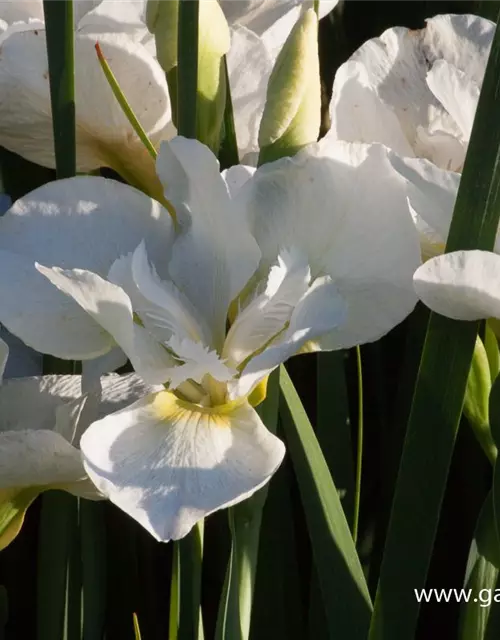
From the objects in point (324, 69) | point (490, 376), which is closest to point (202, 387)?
point (490, 376)

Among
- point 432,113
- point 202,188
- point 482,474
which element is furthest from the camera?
point 482,474

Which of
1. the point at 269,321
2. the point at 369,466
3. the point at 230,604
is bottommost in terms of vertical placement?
the point at 369,466

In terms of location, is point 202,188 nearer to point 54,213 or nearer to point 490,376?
point 54,213

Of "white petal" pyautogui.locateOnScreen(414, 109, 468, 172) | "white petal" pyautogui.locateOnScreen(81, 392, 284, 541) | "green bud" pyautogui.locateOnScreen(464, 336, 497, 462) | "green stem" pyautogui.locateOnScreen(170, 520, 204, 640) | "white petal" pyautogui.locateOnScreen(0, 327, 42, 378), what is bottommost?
"green stem" pyautogui.locateOnScreen(170, 520, 204, 640)

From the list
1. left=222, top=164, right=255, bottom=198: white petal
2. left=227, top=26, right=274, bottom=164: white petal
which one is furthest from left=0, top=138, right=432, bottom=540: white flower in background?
left=227, top=26, right=274, bottom=164: white petal

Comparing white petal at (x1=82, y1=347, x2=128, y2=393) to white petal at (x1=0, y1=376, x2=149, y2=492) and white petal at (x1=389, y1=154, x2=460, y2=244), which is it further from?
white petal at (x1=389, y1=154, x2=460, y2=244)

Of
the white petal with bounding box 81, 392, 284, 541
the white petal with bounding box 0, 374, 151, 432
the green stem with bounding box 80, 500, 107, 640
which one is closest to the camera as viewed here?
the white petal with bounding box 81, 392, 284, 541

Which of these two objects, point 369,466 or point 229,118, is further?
point 369,466
